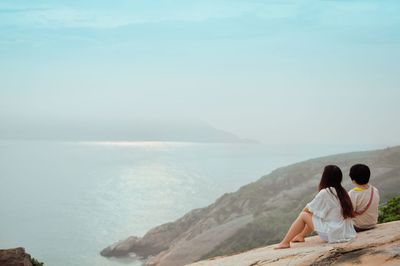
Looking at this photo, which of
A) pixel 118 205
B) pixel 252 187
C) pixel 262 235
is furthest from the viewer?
pixel 118 205

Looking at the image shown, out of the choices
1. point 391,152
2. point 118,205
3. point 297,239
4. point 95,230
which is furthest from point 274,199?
point 118,205

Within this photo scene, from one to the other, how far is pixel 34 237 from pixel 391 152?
97.5 m

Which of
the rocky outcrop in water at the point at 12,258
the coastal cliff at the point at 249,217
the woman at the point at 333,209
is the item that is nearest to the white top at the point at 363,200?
the woman at the point at 333,209

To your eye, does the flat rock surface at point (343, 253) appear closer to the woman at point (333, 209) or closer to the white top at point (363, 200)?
the woman at point (333, 209)

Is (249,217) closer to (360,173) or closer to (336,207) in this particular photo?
(360,173)

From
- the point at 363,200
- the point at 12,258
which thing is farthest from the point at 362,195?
the point at 12,258

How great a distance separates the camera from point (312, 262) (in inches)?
417

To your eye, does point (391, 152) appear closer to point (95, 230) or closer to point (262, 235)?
point (262, 235)

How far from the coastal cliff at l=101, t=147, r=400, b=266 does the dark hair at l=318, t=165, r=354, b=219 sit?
3576cm

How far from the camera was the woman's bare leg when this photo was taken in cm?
1233

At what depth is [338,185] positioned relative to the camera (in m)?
11.8

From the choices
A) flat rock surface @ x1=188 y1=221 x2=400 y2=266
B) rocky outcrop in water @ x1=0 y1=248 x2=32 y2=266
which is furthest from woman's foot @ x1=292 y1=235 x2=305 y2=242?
rocky outcrop in water @ x1=0 y1=248 x2=32 y2=266

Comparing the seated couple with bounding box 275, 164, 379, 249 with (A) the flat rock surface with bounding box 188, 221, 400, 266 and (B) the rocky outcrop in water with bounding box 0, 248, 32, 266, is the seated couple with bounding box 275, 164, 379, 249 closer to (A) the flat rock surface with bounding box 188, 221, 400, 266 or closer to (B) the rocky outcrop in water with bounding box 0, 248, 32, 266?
(A) the flat rock surface with bounding box 188, 221, 400, 266

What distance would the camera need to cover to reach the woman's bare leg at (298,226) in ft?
40.4
